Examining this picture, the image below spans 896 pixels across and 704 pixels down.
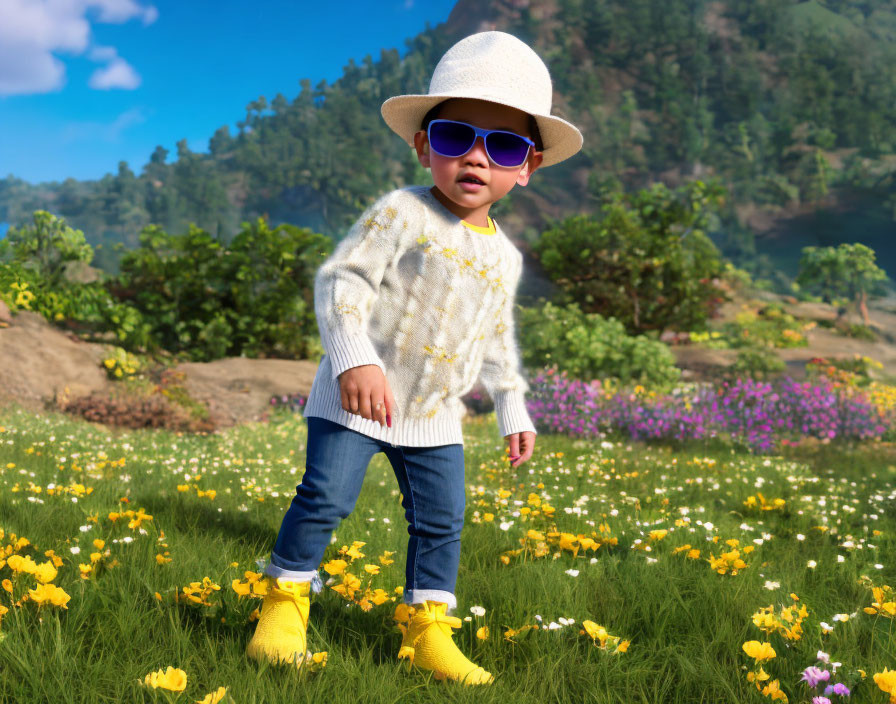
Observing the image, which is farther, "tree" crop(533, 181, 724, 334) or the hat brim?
"tree" crop(533, 181, 724, 334)

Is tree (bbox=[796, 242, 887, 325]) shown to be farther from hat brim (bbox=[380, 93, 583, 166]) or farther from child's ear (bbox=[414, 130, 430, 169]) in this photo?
child's ear (bbox=[414, 130, 430, 169])

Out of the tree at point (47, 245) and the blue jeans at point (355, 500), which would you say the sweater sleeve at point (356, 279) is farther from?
the tree at point (47, 245)

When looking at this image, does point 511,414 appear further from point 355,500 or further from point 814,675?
point 814,675

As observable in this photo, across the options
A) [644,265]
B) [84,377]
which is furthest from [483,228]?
[644,265]

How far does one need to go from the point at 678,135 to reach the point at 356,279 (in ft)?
178

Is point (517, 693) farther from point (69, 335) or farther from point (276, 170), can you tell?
point (276, 170)

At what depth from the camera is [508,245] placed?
2721 millimetres

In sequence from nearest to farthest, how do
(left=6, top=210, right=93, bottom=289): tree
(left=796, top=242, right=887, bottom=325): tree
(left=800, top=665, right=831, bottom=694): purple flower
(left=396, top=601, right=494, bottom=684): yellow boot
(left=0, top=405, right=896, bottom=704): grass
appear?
(left=800, top=665, right=831, bottom=694): purple flower
(left=0, top=405, right=896, bottom=704): grass
(left=396, top=601, right=494, bottom=684): yellow boot
(left=6, top=210, right=93, bottom=289): tree
(left=796, top=242, right=887, bottom=325): tree

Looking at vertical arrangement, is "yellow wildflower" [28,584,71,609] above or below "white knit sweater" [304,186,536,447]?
below

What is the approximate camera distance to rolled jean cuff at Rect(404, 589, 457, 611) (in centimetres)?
245

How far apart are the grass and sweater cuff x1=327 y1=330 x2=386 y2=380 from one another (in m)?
0.91

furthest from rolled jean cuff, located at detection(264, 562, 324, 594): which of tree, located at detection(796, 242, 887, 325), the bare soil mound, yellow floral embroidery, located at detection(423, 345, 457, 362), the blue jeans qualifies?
tree, located at detection(796, 242, 887, 325)

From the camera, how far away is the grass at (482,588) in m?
2.15

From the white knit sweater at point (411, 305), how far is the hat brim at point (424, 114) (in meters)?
0.25
